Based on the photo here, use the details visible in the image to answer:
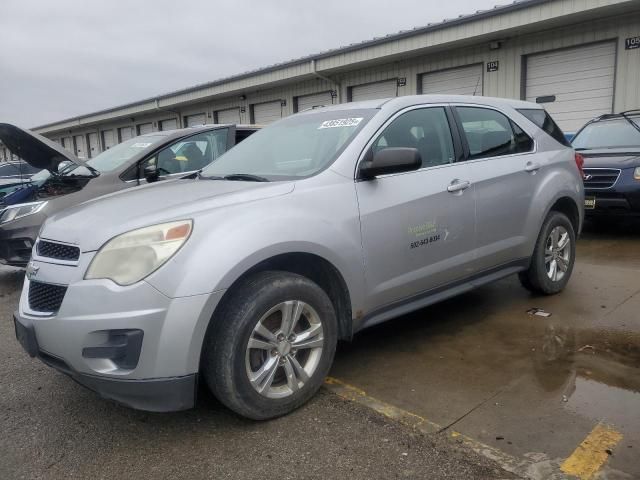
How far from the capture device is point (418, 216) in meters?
3.40

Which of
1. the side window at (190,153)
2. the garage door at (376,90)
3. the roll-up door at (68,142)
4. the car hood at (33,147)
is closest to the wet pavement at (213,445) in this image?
the car hood at (33,147)

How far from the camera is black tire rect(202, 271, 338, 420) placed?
2.58 meters

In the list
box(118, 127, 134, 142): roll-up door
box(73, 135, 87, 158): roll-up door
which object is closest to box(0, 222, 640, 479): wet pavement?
box(118, 127, 134, 142): roll-up door

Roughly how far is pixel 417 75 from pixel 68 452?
12.2 m

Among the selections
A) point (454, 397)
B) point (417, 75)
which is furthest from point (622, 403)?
point (417, 75)

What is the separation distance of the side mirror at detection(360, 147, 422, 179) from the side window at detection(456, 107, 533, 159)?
0.96 m

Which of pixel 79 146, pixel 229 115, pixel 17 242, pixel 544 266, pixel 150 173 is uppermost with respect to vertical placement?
pixel 229 115

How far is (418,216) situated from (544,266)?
181 cm

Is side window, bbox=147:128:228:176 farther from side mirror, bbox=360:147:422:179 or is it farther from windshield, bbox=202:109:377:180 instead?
side mirror, bbox=360:147:422:179

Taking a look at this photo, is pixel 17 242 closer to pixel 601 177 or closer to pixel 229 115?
pixel 601 177

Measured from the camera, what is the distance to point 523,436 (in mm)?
2613

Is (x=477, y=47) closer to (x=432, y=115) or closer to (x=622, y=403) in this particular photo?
(x=432, y=115)

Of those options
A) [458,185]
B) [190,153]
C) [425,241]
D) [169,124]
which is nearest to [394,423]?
[425,241]

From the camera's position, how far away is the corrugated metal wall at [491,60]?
32.0ft
